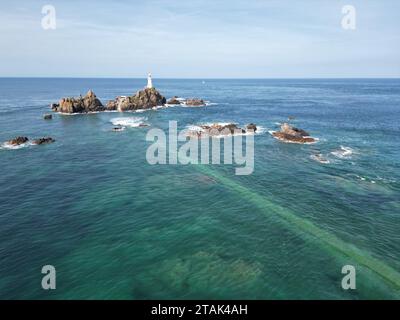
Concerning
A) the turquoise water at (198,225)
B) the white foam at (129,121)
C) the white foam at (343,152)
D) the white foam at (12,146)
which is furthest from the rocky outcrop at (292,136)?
the white foam at (12,146)

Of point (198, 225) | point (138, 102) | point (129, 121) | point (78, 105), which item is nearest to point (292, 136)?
point (198, 225)

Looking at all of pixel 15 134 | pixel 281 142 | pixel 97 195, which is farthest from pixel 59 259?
pixel 15 134

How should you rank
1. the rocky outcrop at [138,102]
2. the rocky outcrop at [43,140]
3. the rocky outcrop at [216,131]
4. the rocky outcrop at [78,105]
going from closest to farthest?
the rocky outcrop at [43,140] < the rocky outcrop at [216,131] < the rocky outcrop at [78,105] < the rocky outcrop at [138,102]

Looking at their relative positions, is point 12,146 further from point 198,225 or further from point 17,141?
point 198,225

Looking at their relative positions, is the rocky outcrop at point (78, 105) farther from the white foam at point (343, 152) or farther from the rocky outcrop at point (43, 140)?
the white foam at point (343, 152)

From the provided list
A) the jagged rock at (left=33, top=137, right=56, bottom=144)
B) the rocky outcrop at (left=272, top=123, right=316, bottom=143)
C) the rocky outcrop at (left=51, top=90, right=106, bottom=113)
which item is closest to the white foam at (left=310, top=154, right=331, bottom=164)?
the rocky outcrop at (left=272, top=123, right=316, bottom=143)

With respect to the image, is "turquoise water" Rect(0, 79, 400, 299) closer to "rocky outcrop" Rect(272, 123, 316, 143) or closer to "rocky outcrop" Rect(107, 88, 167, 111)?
"rocky outcrop" Rect(272, 123, 316, 143)
